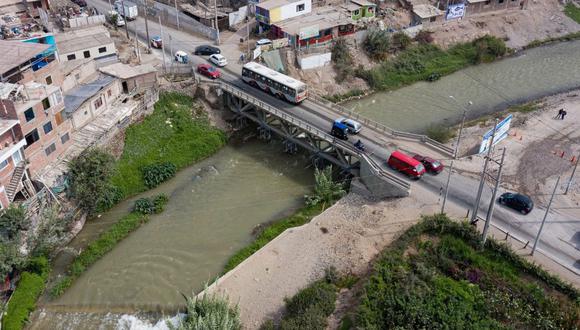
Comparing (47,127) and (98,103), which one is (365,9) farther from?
(47,127)

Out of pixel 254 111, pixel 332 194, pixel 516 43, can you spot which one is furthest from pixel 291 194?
pixel 516 43

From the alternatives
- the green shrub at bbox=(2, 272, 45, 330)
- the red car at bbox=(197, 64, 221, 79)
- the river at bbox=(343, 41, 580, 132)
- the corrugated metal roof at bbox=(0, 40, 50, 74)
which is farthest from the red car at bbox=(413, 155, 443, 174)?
the corrugated metal roof at bbox=(0, 40, 50, 74)

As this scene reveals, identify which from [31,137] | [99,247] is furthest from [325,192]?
[31,137]

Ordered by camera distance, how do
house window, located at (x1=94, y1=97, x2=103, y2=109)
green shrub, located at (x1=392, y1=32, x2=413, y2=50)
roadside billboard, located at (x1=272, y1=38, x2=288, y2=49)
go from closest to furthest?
1. house window, located at (x1=94, y1=97, x2=103, y2=109)
2. roadside billboard, located at (x1=272, y1=38, x2=288, y2=49)
3. green shrub, located at (x1=392, y1=32, x2=413, y2=50)

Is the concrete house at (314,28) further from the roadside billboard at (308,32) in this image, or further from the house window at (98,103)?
the house window at (98,103)

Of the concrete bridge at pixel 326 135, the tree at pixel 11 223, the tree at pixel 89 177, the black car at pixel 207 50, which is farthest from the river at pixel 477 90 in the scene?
the tree at pixel 11 223

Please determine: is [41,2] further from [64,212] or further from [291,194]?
[291,194]

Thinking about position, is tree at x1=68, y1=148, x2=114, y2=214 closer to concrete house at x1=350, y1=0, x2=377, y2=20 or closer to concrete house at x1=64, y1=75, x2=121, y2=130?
concrete house at x1=64, y1=75, x2=121, y2=130
